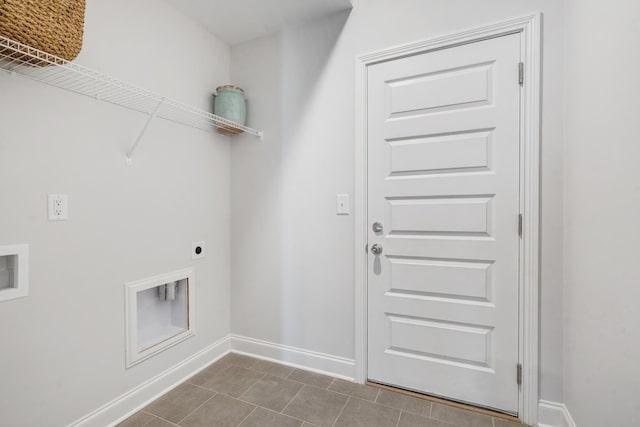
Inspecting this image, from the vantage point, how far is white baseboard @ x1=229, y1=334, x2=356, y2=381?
1.94m

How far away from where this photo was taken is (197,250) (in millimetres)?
2043

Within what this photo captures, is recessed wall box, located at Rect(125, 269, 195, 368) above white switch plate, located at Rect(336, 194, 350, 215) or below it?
below

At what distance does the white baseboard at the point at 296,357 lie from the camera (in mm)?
1937

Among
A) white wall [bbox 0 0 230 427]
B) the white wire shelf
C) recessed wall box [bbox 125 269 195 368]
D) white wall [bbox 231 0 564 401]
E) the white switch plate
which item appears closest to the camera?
the white wire shelf

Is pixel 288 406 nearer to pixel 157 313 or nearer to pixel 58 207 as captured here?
pixel 157 313

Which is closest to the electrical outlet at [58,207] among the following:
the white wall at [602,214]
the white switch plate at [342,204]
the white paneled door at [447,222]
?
the white switch plate at [342,204]

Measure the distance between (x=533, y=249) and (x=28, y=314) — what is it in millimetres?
2314

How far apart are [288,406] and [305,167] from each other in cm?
146

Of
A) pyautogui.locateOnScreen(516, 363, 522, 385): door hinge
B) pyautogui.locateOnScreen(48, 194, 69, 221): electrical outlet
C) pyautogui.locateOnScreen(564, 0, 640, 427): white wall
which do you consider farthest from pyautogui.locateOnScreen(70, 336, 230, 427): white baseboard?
pyautogui.locateOnScreen(564, 0, 640, 427): white wall

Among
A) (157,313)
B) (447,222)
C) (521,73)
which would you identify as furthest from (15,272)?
(521,73)

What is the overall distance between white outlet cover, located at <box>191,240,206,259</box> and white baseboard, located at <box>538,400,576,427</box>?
214 cm

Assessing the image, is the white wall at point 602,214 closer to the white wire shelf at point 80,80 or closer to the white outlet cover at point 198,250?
the white wire shelf at point 80,80

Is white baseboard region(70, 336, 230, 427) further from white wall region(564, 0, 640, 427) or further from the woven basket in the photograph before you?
white wall region(564, 0, 640, 427)

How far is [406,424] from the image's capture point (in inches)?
59.4
